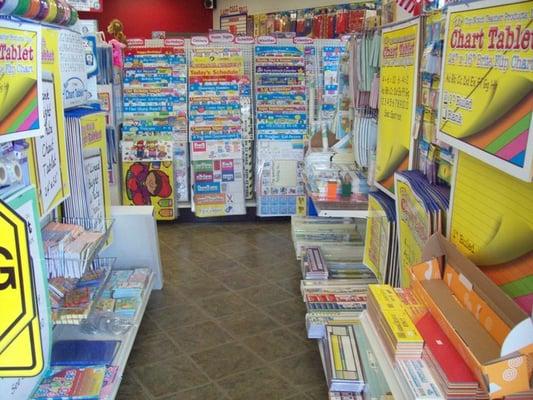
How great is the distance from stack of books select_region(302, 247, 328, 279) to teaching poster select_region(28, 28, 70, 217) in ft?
5.24

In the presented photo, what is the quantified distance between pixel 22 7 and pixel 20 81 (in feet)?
1.22

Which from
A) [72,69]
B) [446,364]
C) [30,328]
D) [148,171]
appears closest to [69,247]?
[72,69]

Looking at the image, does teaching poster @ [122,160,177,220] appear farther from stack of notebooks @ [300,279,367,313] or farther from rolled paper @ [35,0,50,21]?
rolled paper @ [35,0,50,21]

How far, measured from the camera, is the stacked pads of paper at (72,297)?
2436 mm

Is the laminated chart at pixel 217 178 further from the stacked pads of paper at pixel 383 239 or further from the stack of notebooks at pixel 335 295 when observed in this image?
the stacked pads of paper at pixel 383 239

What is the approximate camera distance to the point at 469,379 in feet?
3.93

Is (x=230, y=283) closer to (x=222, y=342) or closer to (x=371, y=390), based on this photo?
(x=222, y=342)

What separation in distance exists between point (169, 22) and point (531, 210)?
41.0ft

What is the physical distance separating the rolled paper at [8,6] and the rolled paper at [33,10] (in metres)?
0.20

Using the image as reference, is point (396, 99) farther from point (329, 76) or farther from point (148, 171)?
point (148, 171)

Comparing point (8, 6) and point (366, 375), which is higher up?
point (8, 6)

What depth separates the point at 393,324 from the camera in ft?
4.65

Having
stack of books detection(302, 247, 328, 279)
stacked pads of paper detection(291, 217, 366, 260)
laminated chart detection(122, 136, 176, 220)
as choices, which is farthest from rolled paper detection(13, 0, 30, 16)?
laminated chart detection(122, 136, 176, 220)

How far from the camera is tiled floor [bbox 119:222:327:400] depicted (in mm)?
3000
